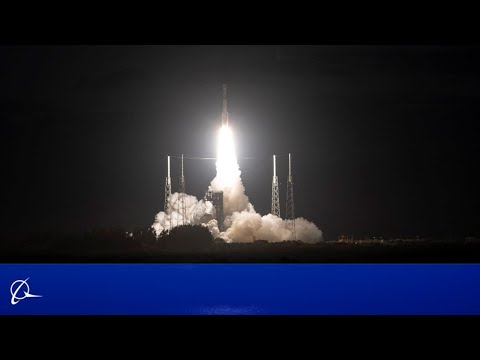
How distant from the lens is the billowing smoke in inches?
1123

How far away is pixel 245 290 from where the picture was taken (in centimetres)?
1421

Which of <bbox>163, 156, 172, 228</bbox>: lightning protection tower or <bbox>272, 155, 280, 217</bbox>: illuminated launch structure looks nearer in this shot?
<bbox>163, 156, 172, 228</bbox>: lightning protection tower

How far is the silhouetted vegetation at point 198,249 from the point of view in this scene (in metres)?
23.3

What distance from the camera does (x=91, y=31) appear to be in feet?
37.5

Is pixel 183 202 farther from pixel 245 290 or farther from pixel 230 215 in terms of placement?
pixel 245 290

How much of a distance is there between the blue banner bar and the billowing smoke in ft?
36.0

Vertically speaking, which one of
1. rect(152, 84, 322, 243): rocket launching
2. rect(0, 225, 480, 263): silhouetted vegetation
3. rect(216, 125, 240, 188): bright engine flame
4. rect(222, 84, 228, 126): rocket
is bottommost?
rect(0, 225, 480, 263): silhouetted vegetation

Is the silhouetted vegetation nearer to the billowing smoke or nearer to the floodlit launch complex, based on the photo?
the floodlit launch complex

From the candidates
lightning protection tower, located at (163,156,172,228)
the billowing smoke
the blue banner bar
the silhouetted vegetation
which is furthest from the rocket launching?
the blue banner bar

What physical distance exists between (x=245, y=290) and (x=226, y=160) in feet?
51.7
